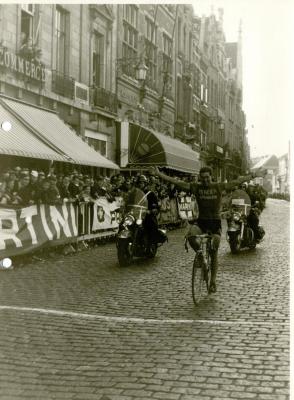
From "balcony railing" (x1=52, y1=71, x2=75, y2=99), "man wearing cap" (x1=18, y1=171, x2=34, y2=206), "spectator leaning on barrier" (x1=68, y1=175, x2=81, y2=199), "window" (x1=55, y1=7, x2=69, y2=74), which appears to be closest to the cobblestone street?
"man wearing cap" (x1=18, y1=171, x2=34, y2=206)

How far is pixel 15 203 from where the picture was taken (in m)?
10.9

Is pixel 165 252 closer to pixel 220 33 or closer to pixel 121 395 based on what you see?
pixel 121 395

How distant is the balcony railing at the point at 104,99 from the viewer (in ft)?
65.9

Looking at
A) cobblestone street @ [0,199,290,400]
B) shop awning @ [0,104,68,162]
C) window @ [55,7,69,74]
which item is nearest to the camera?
cobblestone street @ [0,199,290,400]

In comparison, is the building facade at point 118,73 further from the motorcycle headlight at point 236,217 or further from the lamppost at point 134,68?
the motorcycle headlight at point 236,217

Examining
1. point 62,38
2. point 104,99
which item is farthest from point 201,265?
point 104,99

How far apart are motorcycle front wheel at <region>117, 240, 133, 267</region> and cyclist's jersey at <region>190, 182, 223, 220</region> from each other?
2.98 meters

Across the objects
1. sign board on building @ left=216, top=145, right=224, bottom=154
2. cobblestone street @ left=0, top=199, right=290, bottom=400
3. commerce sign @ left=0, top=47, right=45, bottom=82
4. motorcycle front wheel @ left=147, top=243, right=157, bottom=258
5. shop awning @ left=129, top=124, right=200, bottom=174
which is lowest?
cobblestone street @ left=0, top=199, right=290, bottom=400

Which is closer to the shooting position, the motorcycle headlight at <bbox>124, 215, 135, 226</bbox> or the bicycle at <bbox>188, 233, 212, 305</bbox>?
the bicycle at <bbox>188, 233, 212, 305</bbox>

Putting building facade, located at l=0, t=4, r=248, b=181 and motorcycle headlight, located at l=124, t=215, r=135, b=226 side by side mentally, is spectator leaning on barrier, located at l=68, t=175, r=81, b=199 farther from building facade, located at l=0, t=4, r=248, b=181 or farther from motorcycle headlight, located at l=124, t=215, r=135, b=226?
motorcycle headlight, located at l=124, t=215, r=135, b=226

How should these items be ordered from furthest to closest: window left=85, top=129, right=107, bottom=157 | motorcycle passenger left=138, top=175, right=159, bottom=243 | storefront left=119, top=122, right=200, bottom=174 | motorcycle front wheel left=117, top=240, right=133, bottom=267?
storefront left=119, top=122, right=200, bottom=174 → window left=85, top=129, right=107, bottom=157 → motorcycle passenger left=138, top=175, right=159, bottom=243 → motorcycle front wheel left=117, top=240, right=133, bottom=267

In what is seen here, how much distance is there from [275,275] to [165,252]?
397 centimetres

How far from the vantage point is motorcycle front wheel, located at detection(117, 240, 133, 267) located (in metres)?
10.8

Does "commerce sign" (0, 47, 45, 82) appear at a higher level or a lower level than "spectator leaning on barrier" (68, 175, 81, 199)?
higher
